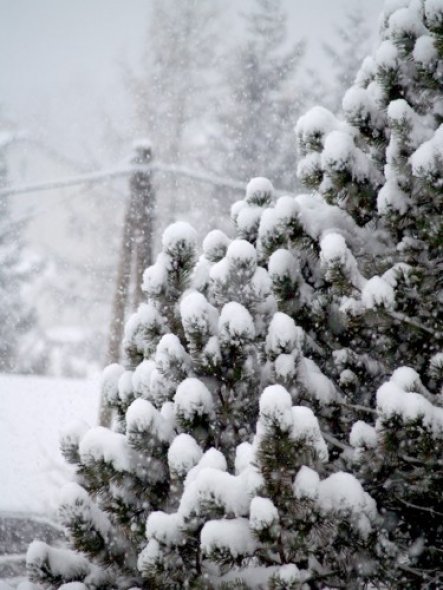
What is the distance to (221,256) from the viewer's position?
304cm

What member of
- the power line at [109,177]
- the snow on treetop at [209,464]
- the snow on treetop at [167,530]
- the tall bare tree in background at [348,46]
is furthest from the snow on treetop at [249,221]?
the tall bare tree in background at [348,46]

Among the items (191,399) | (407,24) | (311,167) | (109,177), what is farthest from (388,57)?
(109,177)

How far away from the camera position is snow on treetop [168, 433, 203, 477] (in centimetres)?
235

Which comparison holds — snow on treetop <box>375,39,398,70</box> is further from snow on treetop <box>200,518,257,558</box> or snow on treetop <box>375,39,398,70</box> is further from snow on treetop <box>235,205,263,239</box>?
snow on treetop <box>200,518,257,558</box>

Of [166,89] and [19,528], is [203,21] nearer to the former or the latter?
[166,89]

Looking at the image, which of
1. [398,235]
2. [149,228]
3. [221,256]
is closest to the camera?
[398,235]

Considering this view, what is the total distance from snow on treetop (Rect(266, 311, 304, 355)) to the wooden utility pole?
4.03m

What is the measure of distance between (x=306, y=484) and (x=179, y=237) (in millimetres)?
1232

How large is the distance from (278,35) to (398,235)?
53.4ft

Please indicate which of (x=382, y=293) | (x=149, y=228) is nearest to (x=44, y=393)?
(x=149, y=228)

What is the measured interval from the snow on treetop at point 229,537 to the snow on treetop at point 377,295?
1.01 metres

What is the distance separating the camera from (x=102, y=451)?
2459 mm

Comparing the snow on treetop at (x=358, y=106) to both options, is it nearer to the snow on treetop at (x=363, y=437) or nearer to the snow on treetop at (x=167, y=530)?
the snow on treetop at (x=363, y=437)

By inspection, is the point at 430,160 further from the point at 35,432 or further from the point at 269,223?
the point at 35,432
